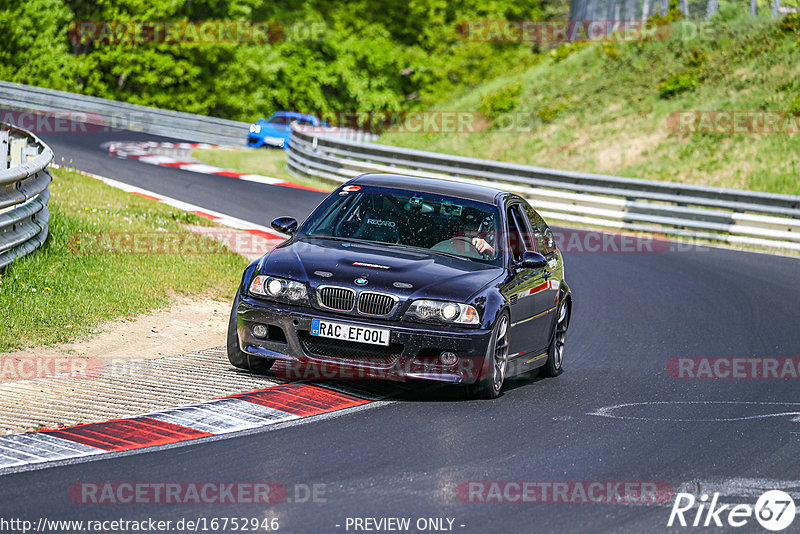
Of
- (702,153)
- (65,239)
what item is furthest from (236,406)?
(702,153)

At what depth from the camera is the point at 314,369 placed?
8062mm

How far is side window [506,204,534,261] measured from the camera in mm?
9250

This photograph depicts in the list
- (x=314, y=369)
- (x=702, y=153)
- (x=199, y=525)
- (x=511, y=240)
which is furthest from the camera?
(x=702, y=153)

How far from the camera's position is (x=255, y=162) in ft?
105

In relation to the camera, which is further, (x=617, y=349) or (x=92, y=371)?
(x=617, y=349)

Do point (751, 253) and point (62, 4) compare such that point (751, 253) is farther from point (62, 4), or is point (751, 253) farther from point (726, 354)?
point (62, 4)

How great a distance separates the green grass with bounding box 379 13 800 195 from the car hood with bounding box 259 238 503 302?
22.3 meters

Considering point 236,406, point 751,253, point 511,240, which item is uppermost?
point 511,240

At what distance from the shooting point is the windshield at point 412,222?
29.2ft

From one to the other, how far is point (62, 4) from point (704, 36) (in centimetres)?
2946

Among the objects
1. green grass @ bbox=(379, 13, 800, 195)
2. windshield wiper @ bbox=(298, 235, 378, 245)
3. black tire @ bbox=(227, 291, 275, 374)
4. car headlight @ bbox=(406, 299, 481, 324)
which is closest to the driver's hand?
windshield wiper @ bbox=(298, 235, 378, 245)

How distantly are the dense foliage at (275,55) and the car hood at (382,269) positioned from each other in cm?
4100

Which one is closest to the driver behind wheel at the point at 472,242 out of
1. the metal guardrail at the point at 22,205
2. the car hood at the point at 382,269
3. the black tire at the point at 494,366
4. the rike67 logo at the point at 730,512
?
the car hood at the point at 382,269

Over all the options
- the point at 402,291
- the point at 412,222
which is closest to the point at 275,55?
the point at 412,222
